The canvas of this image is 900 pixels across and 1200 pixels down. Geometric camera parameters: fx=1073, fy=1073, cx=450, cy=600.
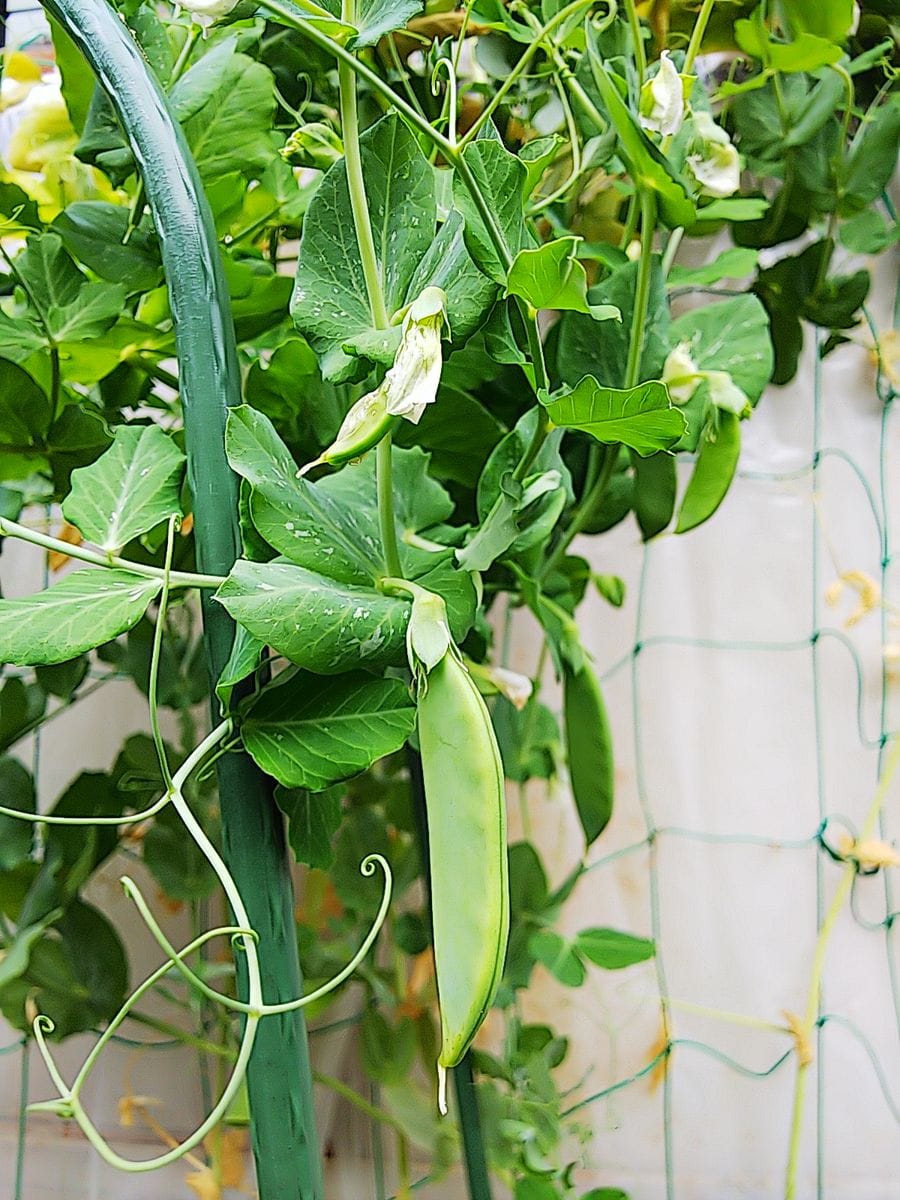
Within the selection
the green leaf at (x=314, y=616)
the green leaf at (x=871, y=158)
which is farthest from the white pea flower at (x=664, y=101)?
the green leaf at (x=871, y=158)

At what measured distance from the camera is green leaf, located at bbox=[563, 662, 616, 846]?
1.79 feet

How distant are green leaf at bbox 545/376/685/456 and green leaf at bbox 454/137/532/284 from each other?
5 centimetres

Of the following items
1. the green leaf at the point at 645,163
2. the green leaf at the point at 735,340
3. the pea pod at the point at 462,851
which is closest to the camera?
the pea pod at the point at 462,851

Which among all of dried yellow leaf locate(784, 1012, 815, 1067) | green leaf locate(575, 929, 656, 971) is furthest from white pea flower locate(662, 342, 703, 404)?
dried yellow leaf locate(784, 1012, 815, 1067)

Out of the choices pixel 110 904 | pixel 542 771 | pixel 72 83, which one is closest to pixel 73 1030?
pixel 110 904

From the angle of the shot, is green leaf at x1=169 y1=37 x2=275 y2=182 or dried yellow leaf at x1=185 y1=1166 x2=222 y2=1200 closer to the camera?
green leaf at x1=169 y1=37 x2=275 y2=182

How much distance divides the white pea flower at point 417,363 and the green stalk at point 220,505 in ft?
0.32

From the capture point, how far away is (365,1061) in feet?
2.30

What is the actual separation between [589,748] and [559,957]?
173 millimetres

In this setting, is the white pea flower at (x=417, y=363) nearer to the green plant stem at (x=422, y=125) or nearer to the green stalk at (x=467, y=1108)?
the green plant stem at (x=422, y=125)

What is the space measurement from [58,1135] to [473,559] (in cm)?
56

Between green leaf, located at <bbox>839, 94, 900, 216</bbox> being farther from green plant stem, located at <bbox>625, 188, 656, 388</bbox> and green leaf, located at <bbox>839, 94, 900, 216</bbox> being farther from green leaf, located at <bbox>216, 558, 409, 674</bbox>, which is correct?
green leaf, located at <bbox>216, 558, 409, 674</bbox>

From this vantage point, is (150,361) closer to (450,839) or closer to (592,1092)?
(450,839)

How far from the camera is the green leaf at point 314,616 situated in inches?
13.5
